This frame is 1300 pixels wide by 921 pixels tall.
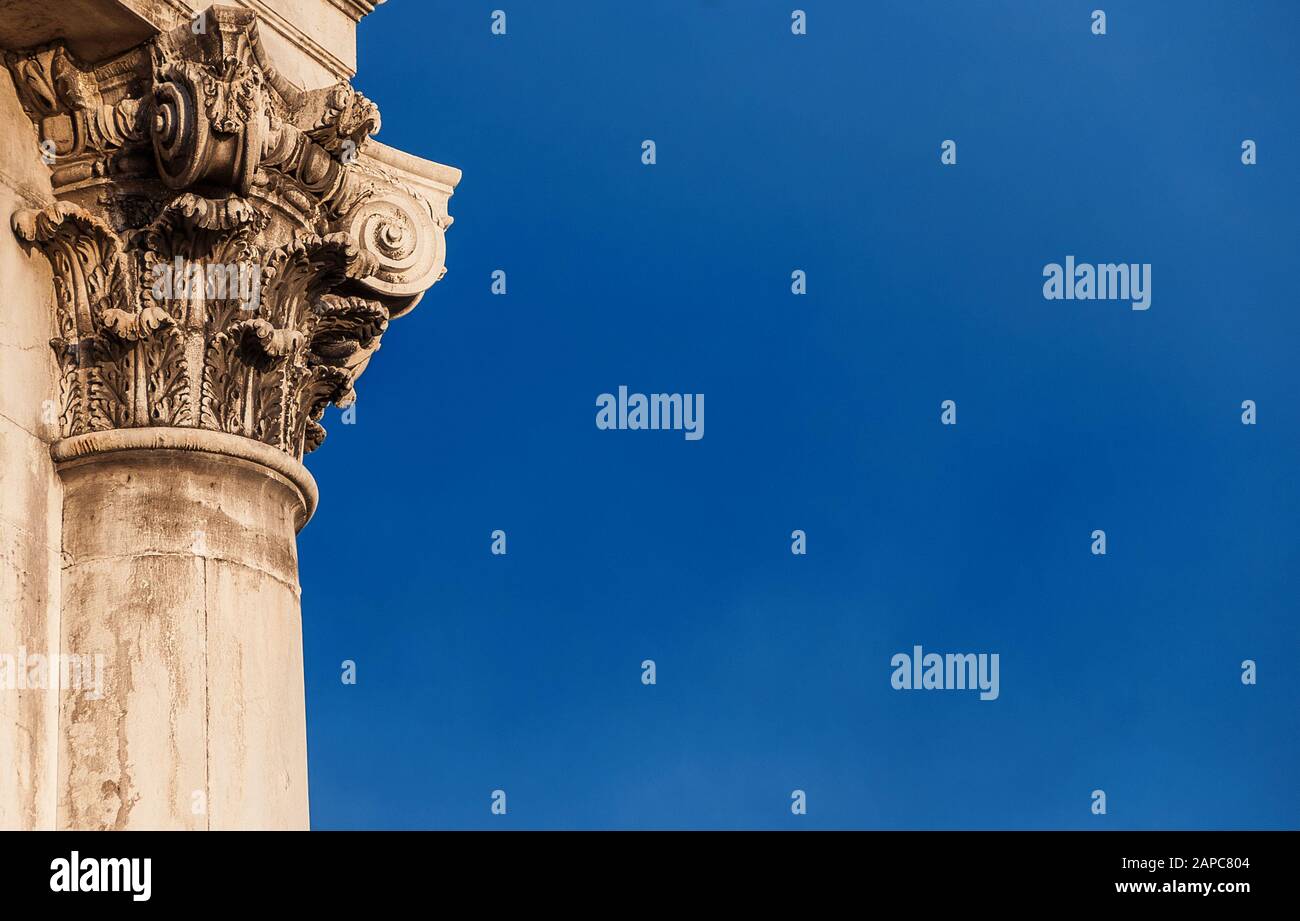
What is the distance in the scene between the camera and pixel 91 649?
898 inches

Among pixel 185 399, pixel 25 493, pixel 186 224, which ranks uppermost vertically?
pixel 186 224

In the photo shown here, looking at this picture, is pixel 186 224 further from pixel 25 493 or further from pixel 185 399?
Result: pixel 25 493

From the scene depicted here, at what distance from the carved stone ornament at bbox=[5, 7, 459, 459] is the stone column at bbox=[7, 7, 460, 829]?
0.02m

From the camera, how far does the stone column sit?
2259cm

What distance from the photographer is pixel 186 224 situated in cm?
2403

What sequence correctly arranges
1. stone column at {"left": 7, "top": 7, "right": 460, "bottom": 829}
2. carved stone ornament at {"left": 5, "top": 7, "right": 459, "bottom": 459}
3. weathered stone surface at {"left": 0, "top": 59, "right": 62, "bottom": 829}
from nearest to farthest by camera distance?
weathered stone surface at {"left": 0, "top": 59, "right": 62, "bottom": 829} < stone column at {"left": 7, "top": 7, "right": 460, "bottom": 829} < carved stone ornament at {"left": 5, "top": 7, "right": 459, "bottom": 459}

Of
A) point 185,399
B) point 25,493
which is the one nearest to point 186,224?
point 185,399

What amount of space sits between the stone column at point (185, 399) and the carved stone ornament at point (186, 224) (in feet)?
0.07

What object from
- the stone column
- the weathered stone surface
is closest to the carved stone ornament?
the stone column

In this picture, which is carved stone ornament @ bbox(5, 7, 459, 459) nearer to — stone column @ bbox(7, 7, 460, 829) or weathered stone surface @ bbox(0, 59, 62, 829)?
stone column @ bbox(7, 7, 460, 829)

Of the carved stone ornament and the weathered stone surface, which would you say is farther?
the carved stone ornament

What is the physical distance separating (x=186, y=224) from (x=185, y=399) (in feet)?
5.53

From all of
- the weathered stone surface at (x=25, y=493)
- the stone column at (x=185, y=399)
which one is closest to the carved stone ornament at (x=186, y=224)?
the stone column at (x=185, y=399)

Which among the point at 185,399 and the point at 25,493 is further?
the point at 185,399
